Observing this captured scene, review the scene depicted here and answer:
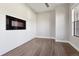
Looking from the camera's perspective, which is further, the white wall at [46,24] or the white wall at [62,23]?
the white wall at [46,24]

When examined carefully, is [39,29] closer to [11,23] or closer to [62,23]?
[62,23]

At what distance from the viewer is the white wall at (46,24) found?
10.8 metres

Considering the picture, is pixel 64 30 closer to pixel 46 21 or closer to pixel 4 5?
pixel 46 21

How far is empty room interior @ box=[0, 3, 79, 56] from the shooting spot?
4.54 metres

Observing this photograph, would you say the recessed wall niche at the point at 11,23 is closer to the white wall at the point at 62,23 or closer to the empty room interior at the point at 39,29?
the empty room interior at the point at 39,29

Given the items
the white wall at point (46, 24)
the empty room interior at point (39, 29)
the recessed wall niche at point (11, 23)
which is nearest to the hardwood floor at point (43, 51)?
the empty room interior at point (39, 29)

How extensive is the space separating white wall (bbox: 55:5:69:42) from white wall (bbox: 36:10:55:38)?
2.37 m

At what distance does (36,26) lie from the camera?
462 inches

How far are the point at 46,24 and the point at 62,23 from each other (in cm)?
325

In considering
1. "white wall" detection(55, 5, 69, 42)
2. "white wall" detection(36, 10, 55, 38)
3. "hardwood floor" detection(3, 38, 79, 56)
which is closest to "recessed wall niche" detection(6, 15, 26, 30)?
"hardwood floor" detection(3, 38, 79, 56)

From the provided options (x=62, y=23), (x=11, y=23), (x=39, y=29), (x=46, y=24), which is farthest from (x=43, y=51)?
(x=39, y=29)

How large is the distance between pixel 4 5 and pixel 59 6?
4994mm

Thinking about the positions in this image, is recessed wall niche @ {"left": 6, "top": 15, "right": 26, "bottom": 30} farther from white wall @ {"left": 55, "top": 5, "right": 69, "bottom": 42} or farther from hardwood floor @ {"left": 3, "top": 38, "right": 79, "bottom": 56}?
white wall @ {"left": 55, "top": 5, "right": 69, "bottom": 42}

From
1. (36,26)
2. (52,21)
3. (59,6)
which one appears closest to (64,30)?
(59,6)
